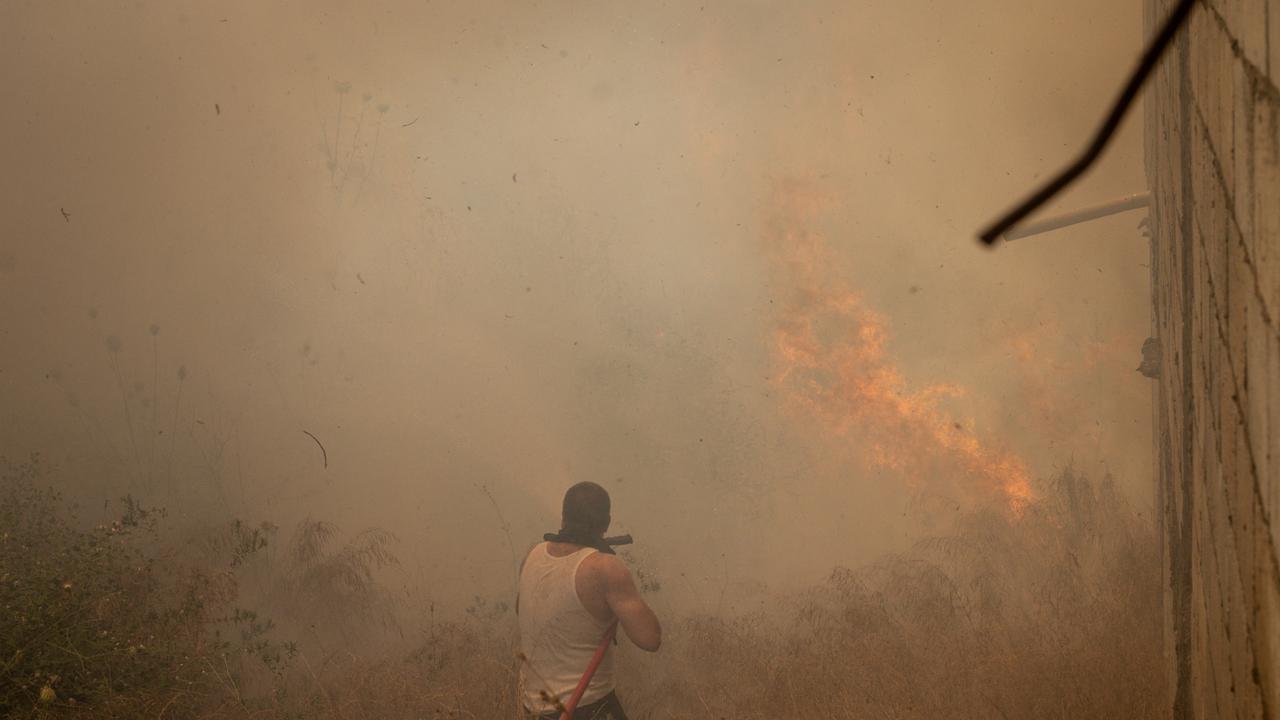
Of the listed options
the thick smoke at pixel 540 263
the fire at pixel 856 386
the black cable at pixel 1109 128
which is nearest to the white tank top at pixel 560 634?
the thick smoke at pixel 540 263

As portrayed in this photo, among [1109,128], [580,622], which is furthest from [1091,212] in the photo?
[1109,128]

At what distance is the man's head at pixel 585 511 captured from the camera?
8.70 feet

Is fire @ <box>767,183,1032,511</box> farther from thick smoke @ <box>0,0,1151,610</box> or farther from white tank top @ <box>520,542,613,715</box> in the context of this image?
white tank top @ <box>520,542,613,715</box>

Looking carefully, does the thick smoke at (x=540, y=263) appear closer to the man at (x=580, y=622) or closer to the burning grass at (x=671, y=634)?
the burning grass at (x=671, y=634)

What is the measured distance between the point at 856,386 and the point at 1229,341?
246cm

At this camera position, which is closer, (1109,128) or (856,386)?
(1109,128)

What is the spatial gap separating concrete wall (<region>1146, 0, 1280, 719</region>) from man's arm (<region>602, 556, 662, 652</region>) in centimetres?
144

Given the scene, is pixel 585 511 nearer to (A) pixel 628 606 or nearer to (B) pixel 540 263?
(A) pixel 628 606

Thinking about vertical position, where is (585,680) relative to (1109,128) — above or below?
below

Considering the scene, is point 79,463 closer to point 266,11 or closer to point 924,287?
point 266,11

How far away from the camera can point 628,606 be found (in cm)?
241

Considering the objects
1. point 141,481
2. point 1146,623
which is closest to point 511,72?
point 141,481

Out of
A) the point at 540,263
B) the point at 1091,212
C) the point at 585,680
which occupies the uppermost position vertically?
the point at 540,263

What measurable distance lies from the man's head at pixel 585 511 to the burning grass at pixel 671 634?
1.72 feet
